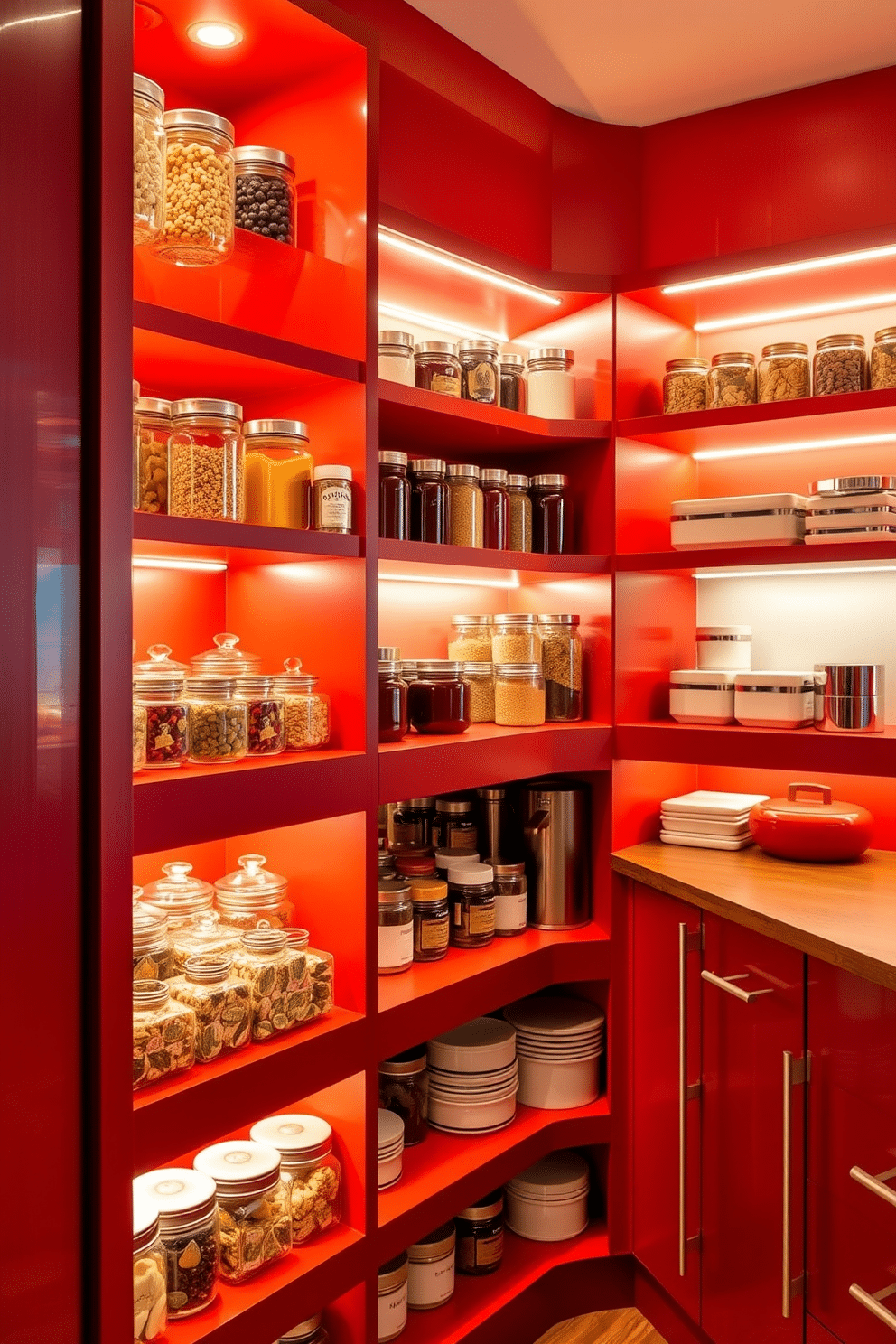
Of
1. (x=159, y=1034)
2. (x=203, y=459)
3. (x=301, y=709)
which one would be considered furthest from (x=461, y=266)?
(x=159, y=1034)

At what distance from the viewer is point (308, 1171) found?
1737 millimetres

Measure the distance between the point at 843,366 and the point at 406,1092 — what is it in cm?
179

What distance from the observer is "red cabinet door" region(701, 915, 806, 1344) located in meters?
1.77

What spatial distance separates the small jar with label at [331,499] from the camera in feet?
5.73

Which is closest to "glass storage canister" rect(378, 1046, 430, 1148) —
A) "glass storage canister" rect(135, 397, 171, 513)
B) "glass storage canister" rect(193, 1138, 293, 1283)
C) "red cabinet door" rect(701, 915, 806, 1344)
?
"glass storage canister" rect(193, 1138, 293, 1283)

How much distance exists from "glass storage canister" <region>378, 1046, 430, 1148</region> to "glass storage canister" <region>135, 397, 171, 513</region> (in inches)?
48.6

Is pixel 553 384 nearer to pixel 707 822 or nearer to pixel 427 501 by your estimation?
pixel 427 501

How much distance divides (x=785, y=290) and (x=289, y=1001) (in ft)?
6.19

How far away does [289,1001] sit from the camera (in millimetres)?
1685

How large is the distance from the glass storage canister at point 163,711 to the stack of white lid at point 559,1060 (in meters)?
1.22

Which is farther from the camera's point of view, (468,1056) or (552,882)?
(552,882)

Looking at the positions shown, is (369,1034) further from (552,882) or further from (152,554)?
(152,554)

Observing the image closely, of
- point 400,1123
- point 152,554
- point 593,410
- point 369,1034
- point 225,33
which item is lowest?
point 400,1123

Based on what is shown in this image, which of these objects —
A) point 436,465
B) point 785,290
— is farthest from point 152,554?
point 785,290
